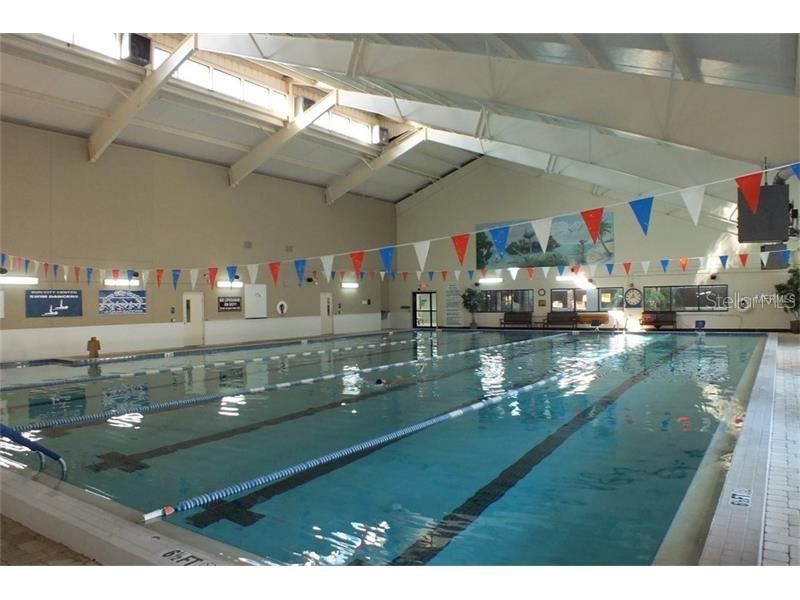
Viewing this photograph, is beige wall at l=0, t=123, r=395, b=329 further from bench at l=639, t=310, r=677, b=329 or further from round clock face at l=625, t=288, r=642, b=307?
bench at l=639, t=310, r=677, b=329

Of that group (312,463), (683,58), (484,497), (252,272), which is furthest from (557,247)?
(484,497)

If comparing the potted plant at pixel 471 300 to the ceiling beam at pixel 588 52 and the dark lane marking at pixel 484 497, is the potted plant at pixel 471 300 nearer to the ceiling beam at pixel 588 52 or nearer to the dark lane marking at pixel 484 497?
the dark lane marking at pixel 484 497

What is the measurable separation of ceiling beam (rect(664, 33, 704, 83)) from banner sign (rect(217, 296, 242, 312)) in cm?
1332

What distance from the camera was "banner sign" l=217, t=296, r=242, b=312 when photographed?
1548cm

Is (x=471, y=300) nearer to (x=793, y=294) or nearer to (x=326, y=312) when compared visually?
(x=326, y=312)

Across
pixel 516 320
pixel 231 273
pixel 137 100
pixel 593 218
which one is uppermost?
pixel 137 100

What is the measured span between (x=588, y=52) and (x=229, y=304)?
1279 cm

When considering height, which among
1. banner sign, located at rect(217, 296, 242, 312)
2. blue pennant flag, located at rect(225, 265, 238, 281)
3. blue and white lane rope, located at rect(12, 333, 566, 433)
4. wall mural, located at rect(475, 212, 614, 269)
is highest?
wall mural, located at rect(475, 212, 614, 269)

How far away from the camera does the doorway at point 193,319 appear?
14633 millimetres

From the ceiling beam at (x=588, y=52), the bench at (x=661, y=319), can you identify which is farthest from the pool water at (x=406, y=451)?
the bench at (x=661, y=319)

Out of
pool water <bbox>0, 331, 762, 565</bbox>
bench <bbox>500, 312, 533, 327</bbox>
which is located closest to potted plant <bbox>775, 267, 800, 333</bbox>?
bench <bbox>500, 312, 533, 327</bbox>

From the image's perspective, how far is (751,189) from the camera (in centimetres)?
523

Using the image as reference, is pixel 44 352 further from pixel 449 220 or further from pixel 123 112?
pixel 449 220

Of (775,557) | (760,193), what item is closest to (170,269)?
(760,193)
